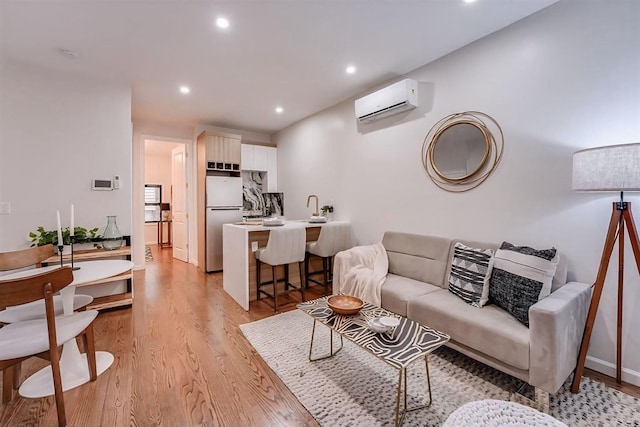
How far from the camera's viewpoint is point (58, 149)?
3084 millimetres

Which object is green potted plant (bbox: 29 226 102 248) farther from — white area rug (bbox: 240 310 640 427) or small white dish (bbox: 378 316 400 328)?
small white dish (bbox: 378 316 400 328)

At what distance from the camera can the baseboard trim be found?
1.85m

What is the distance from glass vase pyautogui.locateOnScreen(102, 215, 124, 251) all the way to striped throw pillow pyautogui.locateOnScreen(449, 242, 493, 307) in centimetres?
353

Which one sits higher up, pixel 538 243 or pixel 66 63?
pixel 66 63

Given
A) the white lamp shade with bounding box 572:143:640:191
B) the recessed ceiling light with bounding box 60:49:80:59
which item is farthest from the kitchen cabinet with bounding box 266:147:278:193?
the white lamp shade with bounding box 572:143:640:191

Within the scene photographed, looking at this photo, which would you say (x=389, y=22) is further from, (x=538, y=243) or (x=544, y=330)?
(x=544, y=330)

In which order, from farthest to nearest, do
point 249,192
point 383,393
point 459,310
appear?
point 249,192 → point 459,310 → point 383,393

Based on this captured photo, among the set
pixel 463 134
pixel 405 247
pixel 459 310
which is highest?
pixel 463 134

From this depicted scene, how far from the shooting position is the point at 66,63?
9.50ft

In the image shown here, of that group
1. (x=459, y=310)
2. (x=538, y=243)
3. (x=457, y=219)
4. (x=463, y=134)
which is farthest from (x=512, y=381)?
(x=463, y=134)

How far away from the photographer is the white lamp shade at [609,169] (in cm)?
157

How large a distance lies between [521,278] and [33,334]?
310 centimetres

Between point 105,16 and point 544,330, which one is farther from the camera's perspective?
point 105,16

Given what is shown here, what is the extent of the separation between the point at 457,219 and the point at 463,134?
0.84 metres
